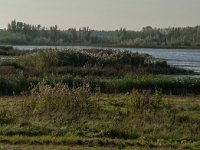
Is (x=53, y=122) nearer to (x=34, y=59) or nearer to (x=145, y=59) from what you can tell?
(x=34, y=59)

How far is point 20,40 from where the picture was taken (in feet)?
625

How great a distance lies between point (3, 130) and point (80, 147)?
112 inches

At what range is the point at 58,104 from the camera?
1772 centimetres

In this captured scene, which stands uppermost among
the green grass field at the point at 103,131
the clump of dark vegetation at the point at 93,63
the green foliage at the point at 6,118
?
the green foliage at the point at 6,118

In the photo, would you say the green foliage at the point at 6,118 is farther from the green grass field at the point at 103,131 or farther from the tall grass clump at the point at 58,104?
the tall grass clump at the point at 58,104

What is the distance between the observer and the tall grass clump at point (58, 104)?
17.3 metres

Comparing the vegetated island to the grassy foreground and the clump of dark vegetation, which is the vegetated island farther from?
the clump of dark vegetation

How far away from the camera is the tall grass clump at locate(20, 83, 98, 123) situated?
17266mm

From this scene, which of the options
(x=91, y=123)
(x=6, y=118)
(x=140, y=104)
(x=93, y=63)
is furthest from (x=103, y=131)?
(x=93, y=63)

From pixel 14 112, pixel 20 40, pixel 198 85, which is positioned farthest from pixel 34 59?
pixel 20 40

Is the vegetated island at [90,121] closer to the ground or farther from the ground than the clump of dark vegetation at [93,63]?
farther from the ground

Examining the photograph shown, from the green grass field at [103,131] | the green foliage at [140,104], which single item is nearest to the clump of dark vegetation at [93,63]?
the green foliage at [140,104]

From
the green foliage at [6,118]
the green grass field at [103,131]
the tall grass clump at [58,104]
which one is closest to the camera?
the green grass field at [103,131]

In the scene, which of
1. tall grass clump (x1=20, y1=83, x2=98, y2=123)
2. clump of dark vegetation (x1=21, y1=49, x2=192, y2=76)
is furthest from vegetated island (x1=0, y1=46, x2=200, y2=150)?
clump of dark vegetation (x1=21, y1=49, x2=192, y2=76)
